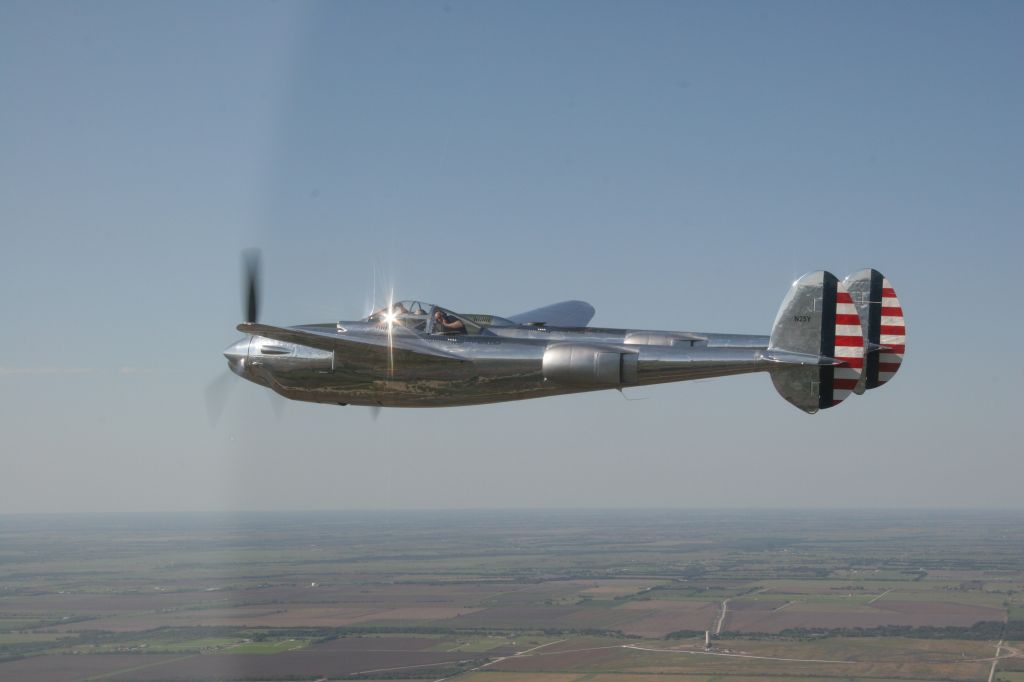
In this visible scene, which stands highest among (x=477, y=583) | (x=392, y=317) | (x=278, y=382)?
(x=392, y=317)

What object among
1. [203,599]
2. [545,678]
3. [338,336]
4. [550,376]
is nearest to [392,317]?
[338,336]

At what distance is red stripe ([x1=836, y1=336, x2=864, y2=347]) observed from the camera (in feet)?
71.5

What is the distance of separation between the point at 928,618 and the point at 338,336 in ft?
510

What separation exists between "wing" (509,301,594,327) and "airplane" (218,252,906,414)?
671 cm

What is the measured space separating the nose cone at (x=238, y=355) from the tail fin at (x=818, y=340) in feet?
41.5

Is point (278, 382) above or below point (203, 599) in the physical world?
above

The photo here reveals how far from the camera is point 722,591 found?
192 meters

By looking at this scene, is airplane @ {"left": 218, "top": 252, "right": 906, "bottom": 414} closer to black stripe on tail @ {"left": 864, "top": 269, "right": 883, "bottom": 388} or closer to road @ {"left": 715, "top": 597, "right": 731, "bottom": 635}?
black stripe on tail @ {"left": 864, "top": 269, "right": 883, "bottom": 388}

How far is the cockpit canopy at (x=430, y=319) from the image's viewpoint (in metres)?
22.6

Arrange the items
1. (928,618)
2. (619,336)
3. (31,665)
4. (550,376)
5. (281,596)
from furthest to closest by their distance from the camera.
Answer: (281,596) < (928,618) < (31,665) < (619,336) < (550,376)

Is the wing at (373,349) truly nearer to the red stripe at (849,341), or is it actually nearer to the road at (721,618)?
the red stripe at (849,341)

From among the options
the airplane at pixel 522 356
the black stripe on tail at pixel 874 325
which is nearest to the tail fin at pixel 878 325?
the black stripe on tail at pixel 874 325

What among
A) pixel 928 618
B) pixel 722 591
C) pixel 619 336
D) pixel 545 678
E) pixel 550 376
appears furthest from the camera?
pixel 722 591

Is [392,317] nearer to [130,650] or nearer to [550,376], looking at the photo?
[550,376]
